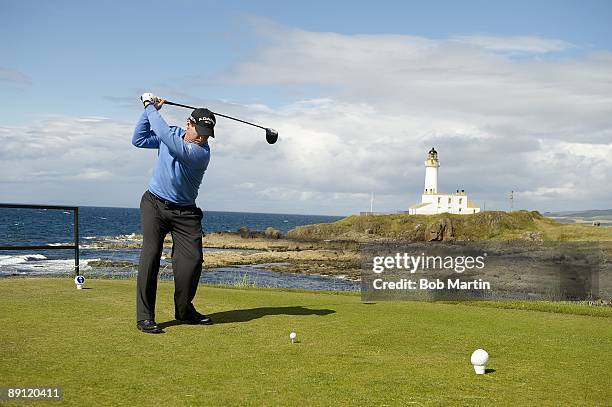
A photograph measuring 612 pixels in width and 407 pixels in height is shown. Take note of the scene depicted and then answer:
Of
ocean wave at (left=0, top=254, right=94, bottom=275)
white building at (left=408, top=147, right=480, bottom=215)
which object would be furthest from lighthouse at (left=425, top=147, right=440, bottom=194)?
ocean wave at (left=0, top=254, right=94, bottom=275)

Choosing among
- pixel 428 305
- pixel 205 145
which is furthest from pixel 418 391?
pixel 428 305

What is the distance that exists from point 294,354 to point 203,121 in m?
3.28

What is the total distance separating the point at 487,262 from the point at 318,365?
192ft

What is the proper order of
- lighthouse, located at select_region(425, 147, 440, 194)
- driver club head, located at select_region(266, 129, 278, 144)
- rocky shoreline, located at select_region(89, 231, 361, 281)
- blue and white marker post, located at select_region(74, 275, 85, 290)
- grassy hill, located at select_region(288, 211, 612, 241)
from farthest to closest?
lighthouse, located at select_region(425, 147, 440, 194), grassy hill, located at select_region(288, 211, 612, 241), rocky shoreline, located at select_region(89, 231, 361, 281), blue and white marker post, located at select_region(74, 275, 85, 290), driver club head, located at select_region(266, 129, 278, 144)

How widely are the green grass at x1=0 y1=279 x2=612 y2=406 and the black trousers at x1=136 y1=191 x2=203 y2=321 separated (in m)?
0.48

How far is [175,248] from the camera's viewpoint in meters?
9.35

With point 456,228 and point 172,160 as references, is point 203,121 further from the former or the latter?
point 456,228

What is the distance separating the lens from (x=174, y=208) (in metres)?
9.11

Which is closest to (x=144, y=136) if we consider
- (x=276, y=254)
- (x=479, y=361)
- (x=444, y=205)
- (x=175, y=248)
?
(x=175, y=248)

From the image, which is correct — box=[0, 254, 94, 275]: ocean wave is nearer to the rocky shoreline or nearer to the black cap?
the rocky shoreline

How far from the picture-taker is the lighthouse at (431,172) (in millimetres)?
120531

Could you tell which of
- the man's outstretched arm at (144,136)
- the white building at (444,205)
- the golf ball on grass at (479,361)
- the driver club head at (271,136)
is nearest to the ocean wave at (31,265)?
the driver club head at (271,136)

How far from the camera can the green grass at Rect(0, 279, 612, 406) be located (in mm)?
5754

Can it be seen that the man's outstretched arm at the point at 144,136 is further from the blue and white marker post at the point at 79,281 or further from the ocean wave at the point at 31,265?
the ocean wave at the point at 31,265
